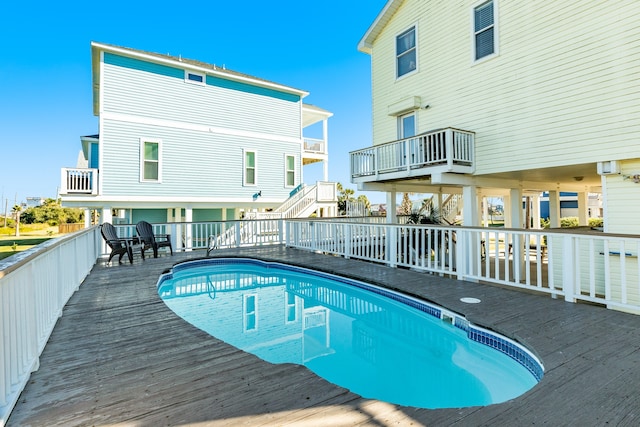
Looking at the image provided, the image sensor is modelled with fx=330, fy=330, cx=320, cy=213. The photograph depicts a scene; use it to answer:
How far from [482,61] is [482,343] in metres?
6.92

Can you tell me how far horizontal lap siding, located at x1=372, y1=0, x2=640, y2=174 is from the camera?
591cm

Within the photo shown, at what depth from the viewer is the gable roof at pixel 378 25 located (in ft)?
32.3

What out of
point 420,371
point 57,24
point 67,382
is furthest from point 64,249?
point 57,24

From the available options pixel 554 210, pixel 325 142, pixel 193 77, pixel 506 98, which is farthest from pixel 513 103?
pixel 193 77

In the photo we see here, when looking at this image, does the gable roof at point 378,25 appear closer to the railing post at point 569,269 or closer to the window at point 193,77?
the window at point 193,77

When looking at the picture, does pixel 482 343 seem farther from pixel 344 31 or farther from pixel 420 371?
pixel 344 31

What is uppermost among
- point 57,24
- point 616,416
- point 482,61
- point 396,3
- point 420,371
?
point 57,24

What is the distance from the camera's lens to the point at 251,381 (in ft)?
8.24

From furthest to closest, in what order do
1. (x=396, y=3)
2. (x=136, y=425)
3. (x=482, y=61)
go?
(x=396, y=3) → (x=482, y=61) → (x=136, y=425)

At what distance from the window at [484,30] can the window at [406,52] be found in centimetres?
181

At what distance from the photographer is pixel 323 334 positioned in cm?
455

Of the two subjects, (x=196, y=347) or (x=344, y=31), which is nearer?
(x=196, y=347)

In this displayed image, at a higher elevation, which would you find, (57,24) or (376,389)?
(57,24)

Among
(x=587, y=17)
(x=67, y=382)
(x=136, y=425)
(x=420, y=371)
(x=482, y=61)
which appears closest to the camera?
(x=136, y=425)
